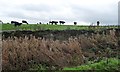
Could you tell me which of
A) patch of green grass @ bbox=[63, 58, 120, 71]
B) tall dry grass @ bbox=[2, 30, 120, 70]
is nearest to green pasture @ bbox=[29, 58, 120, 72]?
patch of green grass @ bbox=[63, 58, 120, 71]

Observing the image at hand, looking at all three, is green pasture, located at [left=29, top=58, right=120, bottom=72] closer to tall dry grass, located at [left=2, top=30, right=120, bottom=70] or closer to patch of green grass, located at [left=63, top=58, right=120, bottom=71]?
patch of green grass, located at [left=63, top=58, right=120, bottom=71]

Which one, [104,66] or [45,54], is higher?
[45,54]

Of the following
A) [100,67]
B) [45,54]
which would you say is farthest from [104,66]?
[45,54]

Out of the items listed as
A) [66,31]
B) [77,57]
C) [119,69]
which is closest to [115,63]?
[119,69]

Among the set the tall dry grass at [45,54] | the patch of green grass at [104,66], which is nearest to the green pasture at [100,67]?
the patch of green grass at [104,66]

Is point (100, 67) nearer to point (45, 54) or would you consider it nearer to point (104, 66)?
point (104, 66)

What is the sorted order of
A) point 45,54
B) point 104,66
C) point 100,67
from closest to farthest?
point 100,67
point 104,66
point 45,54

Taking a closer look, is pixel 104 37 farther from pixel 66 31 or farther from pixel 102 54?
pixel 66 31

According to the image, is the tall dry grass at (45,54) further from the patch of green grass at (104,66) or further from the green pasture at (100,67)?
the patch of green grass at (104,66)

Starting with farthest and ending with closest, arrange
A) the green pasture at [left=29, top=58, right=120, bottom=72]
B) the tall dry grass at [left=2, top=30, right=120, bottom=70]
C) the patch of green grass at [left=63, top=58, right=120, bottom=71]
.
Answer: the tall dry grass at [left=2, top=30, right=120, bottom=70]
the patch of green grass at [left=63, top=58, right=120, bottom=71]
the green pasture at [left=29, top=58, right=120, bottom=72]

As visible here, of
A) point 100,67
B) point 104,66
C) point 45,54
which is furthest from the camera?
point 45,54

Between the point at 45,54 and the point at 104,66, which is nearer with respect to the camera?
the point at 104,66

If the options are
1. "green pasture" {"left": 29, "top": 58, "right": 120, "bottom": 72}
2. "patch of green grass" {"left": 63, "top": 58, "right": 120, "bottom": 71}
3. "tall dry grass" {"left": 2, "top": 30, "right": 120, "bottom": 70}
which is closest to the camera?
"green pasture" {"left": 29, "top": 58, "right": 120, "bottom": 72}

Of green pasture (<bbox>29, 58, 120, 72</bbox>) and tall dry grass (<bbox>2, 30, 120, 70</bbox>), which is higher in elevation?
tall dry grass (<bbox>2, 30, 120, 70</bbox>)
